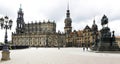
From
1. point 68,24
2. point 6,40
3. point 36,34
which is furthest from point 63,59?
point 36,34

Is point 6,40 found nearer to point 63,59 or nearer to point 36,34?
point 63,59

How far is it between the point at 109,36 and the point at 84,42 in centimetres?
10682

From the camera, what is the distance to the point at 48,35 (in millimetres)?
168250

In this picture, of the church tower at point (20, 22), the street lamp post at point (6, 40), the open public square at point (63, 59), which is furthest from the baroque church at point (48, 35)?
the street lamp post at point (6, 40)

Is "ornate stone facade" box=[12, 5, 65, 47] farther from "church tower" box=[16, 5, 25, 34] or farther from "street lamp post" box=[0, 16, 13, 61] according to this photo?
"street lamp post" box=[0, 16, 13, 61]

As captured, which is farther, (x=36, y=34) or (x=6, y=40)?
(x=36, y=34)

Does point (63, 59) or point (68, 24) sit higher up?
point (68, 24)

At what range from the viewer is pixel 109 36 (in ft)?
171

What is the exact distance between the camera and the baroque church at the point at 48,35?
160 meters

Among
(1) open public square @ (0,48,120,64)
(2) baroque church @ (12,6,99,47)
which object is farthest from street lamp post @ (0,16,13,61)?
(2) baroque church @ (12,6,99,47)

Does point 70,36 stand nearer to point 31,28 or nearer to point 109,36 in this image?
point 31,28

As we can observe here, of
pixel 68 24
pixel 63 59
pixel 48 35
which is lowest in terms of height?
pixel 63 59

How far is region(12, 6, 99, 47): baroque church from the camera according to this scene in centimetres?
16038

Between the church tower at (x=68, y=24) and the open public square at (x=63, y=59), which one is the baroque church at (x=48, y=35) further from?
the open public square at (x=63, y=59)
